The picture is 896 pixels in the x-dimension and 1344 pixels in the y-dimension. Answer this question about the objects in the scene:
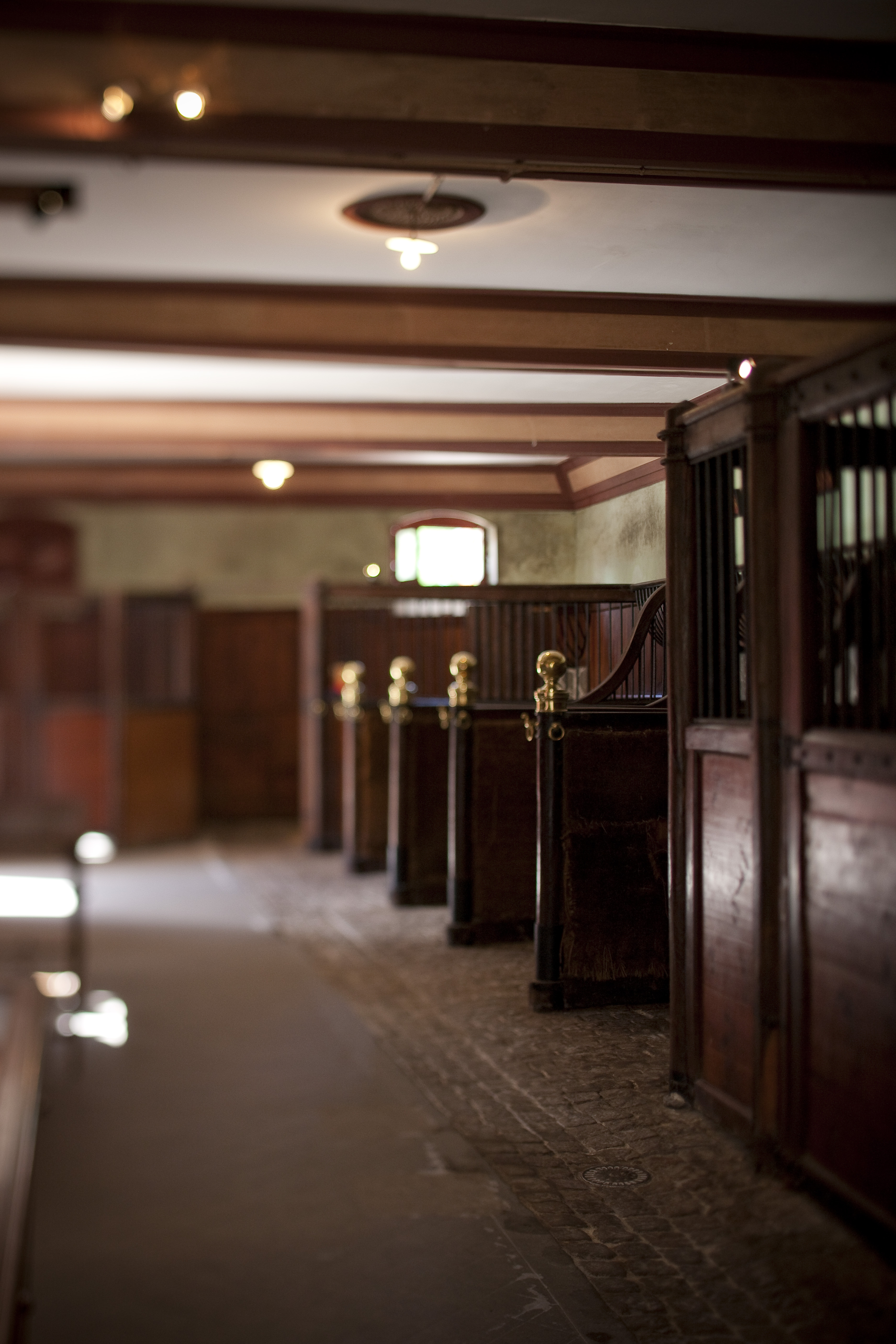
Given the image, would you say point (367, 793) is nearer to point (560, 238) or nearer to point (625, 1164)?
point (560, 238)

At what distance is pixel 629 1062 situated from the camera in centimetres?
255

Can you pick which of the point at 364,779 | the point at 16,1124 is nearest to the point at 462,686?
the point at 364,779

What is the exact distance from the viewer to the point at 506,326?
2842mm

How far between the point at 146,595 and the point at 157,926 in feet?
9.68

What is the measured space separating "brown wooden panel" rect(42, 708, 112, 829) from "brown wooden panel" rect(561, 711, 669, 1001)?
1365 mm

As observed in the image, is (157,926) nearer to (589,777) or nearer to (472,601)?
(589,777)

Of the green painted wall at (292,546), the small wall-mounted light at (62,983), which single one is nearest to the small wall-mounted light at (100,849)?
the small wall-mounted light at (62,983)

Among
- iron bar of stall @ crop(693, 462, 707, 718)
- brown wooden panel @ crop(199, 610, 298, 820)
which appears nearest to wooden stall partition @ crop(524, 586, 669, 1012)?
iron bar of stall @ crop(693, 462, 707, 718)

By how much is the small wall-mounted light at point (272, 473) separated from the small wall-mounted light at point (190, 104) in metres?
0.52

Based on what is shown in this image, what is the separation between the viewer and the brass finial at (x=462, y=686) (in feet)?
12.6

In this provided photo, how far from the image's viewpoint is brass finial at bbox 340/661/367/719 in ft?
18.7

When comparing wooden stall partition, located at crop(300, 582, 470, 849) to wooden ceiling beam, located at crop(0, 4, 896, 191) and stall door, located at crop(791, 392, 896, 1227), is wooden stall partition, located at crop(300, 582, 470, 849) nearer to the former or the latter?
wooden ceiling beam, located at crop(0, 4, 896, 191)

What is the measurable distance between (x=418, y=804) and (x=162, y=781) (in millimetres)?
1316

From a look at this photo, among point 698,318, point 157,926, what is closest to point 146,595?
point 698,318
